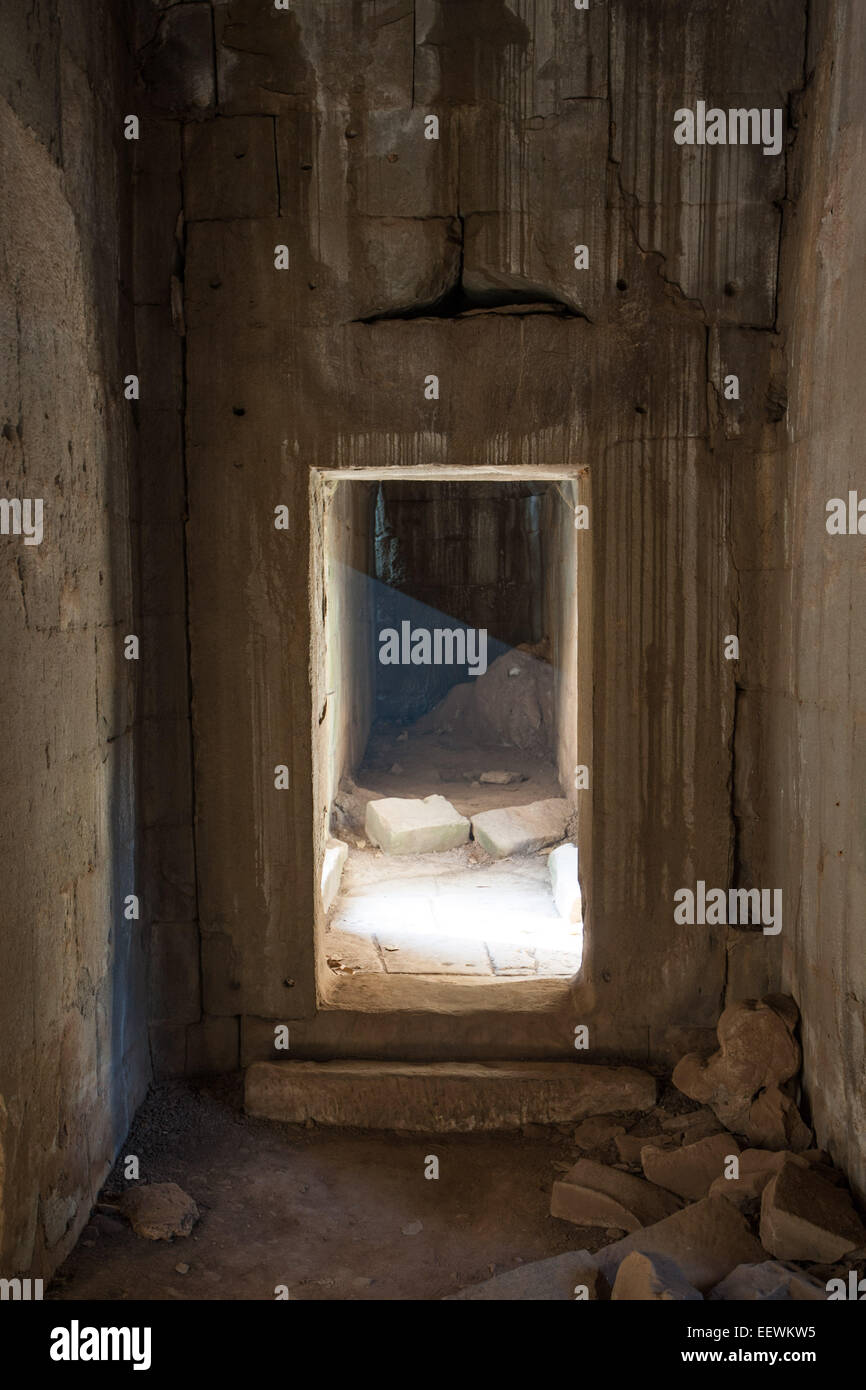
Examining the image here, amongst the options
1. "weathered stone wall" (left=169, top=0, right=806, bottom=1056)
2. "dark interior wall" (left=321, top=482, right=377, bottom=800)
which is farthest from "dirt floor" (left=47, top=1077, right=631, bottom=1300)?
"dark interior wall" (left=321, top=482, right=377, bottom=800)

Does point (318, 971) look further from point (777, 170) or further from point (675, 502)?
point (777, 170)

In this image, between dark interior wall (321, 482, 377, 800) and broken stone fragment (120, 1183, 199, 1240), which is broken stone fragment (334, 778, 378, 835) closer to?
dark interior wall (321, 482, 377, 800)

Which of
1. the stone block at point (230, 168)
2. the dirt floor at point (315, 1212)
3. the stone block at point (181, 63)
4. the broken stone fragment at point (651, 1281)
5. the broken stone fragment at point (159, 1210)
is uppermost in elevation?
the stone block at point (181, 63)

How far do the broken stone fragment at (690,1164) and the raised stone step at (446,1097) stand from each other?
17.3 inches

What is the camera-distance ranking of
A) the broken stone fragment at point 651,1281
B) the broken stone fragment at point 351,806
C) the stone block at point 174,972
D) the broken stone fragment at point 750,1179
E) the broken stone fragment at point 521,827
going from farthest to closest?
the broken stone fragment at point 351,806
the broken stone fragment at point 521,827
the stone block at point 174,972
the broken stone fragment at point 750,1179
the broken stone fragment at point 651,1281

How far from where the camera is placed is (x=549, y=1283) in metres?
3.23

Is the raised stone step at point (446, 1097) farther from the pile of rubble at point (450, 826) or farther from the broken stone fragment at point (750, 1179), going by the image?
the pile of rubble at point (450, 826)

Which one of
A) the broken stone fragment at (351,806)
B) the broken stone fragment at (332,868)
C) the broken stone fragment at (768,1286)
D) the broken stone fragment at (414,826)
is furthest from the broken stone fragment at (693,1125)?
the broken stone fragment at (351,806)

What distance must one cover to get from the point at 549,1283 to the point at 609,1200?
63cm

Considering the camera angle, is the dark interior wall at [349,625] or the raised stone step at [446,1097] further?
the dark interior wall at [349,625]

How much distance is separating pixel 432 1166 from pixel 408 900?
105 inches

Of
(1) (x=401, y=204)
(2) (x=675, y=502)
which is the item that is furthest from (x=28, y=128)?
(2) (x=675, y=502)

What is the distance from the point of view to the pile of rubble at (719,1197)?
3193 millimetres

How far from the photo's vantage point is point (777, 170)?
4305mm
